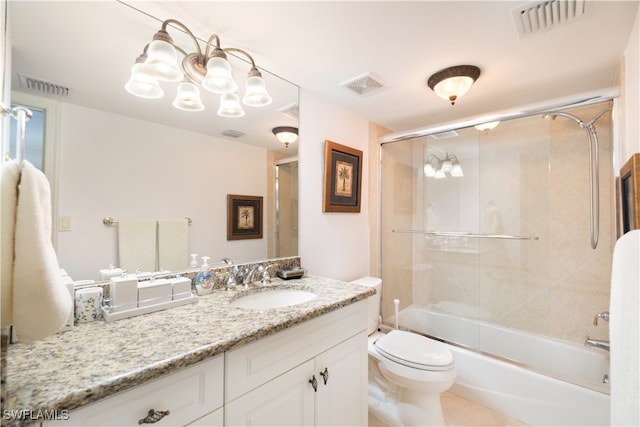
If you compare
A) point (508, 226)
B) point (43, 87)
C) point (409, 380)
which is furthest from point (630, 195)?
point (43, 87)

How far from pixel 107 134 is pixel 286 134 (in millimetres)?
944

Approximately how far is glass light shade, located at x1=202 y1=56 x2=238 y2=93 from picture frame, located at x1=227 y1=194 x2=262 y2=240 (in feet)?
1.78

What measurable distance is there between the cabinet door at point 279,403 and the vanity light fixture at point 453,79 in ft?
5.51

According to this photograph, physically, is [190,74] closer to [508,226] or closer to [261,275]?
[261,275]

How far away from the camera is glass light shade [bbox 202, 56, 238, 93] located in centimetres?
117

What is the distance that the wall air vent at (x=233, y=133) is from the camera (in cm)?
145

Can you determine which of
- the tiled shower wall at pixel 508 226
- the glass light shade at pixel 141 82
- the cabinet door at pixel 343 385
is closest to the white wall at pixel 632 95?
the tiled shower wall at pixel 508 226

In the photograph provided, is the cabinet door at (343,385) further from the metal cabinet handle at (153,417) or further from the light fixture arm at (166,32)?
the light fixture arm at (166,32)

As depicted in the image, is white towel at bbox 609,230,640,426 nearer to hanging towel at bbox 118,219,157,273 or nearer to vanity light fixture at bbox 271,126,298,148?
vanity light fixture at bbox 271,126,298,148

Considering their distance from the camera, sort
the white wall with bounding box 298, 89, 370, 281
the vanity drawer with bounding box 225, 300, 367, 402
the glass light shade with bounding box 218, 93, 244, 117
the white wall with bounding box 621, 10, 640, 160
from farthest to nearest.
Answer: the white wall with bounding box 298, 89, 370, 281
the glass light shade with bounding box 218, 93, 244, 117
the white wall with bounding box 621, 10, 640, 160
the vanity drawer with bounding box 225, 300, 367, 402

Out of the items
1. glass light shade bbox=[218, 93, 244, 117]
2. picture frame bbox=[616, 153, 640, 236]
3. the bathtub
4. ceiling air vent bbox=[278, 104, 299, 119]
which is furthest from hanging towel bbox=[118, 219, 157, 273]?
the bathtub

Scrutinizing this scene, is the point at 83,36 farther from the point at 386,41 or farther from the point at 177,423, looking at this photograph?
the point at 177,423

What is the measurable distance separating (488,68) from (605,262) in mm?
1666

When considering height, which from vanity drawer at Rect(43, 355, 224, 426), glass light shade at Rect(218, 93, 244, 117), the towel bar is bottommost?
vanity drawer at Rect(43, 355, 224, 426)
